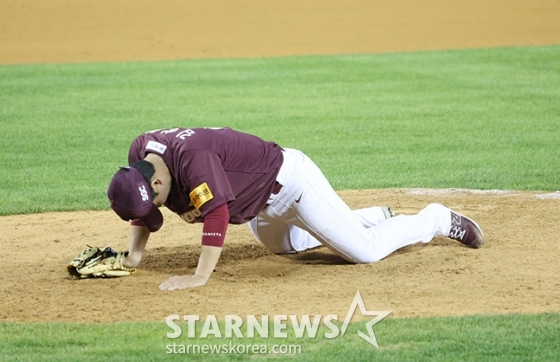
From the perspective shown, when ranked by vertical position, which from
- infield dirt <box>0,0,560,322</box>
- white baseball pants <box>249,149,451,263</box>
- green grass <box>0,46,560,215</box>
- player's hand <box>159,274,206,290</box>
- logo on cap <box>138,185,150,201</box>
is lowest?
green grass <box>0,46,560,215</box>

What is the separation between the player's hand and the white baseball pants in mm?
706

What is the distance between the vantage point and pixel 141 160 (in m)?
5.05

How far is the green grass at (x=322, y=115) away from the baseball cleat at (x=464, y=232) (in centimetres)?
230

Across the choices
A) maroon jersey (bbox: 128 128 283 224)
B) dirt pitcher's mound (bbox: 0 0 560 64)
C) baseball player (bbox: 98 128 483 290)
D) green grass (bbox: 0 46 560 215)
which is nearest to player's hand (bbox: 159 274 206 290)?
baseball player (bbox: 98 128 483 290)

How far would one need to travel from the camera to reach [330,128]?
11.6 m

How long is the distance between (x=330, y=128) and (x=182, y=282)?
6641 millimetres

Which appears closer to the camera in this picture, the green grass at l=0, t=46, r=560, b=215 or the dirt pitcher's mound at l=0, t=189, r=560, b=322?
the dirt pitcher's mound at l=0, t=189, r=560, b=322

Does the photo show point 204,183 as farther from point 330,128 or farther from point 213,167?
point 330,128

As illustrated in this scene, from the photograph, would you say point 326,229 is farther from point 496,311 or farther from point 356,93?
point 356,93

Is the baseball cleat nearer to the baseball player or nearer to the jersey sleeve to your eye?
the baseball player

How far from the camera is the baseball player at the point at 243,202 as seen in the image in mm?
4965

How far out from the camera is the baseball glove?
558cm

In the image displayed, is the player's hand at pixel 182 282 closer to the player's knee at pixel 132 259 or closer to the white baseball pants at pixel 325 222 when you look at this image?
the player's knee at pixel 132 259

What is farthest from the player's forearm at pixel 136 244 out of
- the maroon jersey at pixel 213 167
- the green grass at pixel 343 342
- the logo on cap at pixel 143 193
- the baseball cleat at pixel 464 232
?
the baseball cleat at pixel 464 232
